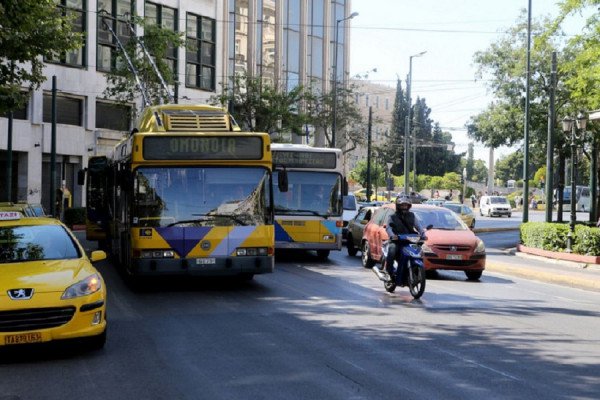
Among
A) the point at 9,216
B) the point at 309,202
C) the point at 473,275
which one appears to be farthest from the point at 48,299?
the point at 309,202

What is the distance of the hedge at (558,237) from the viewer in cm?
2434

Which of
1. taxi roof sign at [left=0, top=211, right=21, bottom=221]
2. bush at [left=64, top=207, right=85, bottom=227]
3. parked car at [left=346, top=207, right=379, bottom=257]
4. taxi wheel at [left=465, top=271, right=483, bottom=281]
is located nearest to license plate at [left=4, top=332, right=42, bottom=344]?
taxi roof sign at [left=0, top=211, right=21, bottom=221]

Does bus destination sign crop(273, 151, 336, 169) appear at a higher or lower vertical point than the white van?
higher

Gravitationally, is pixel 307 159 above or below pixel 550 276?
above

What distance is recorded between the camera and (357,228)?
2447cm

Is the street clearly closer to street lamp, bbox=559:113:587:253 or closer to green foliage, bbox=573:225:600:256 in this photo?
green foliage, bbox=573:225:600:256

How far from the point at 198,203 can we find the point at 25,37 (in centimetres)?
704

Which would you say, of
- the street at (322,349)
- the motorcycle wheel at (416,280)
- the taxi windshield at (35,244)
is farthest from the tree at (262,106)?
the taxi windshield at (35,244)

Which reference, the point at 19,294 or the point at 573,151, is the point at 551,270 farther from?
the point at 19,294

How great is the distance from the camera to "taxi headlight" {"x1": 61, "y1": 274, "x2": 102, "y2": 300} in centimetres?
828

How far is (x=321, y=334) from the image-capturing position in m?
10.0

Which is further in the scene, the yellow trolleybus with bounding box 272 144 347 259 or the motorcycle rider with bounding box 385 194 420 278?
the yellow trolleybus with bounding box 272 144 347 259

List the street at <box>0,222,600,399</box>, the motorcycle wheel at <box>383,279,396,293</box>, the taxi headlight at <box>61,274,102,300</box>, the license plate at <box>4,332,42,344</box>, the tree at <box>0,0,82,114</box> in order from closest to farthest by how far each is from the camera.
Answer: the street at <box>0,222,600,399</box> → the license plate at <box>4,332,42,344</box> → the taxi headlight at <box>61,274,102,300</box> → the motorcycle wheel at <box>383,279,396,293</box> → the tree at <box>0,0,82,114</box>

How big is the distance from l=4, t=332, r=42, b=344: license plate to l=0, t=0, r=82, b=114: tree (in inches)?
378
